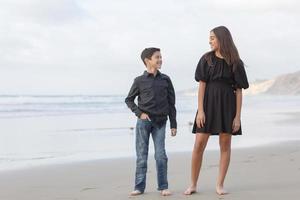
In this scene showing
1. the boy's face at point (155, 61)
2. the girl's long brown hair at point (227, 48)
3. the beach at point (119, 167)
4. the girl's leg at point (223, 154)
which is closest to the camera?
the girl's long brown hair at point (227, 48)

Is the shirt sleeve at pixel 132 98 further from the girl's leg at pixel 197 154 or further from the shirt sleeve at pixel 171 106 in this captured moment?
the girl's leg at pixel 197 154

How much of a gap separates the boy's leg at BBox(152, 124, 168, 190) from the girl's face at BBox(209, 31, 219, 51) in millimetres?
949

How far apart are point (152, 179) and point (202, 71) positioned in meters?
1.91

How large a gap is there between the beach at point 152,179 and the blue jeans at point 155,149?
0.50ft

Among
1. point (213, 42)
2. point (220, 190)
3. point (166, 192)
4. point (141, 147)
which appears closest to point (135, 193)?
point (166, 192)

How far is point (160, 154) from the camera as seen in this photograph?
18.2 ft

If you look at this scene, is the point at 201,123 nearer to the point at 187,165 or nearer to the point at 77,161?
the point at 187,165

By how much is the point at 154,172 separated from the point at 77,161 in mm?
2003

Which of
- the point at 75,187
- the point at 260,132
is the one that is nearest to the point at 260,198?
the point at 75,187

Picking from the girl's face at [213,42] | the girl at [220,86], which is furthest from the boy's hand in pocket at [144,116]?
the girl's face at [213,42]

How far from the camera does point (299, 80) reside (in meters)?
129

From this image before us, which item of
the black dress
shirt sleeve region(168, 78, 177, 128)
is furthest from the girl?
shirt sleeve region(168, 78, 177, 128)

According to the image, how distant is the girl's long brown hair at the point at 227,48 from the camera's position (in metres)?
5.37

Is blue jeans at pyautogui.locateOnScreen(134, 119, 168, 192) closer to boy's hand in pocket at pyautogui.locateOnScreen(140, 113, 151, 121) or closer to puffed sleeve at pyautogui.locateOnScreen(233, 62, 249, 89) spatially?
boy's hand in pocket at pyautogui.locateOnScreen(140, 113, 151, 121)
